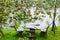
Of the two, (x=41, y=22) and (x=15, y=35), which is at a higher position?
(x=41, y=22)

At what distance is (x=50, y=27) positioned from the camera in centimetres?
276

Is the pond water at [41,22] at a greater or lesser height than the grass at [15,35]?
greater

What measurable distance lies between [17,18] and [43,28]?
37 cm

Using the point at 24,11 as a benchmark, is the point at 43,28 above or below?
below

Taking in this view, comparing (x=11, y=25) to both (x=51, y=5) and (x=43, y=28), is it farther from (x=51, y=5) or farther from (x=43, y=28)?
(x=51, y=5)

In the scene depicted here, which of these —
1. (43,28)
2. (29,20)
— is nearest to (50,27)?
(43,28)

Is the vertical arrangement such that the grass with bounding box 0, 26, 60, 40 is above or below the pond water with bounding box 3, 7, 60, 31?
below

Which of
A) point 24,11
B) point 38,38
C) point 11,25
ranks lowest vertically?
point 38,38

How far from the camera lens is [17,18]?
2.75 meters

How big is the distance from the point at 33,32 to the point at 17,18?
28cm

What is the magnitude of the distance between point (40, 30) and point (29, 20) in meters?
Answer: 0.20

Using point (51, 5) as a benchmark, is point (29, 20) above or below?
below

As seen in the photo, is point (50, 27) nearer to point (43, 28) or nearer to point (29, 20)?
point (43, 28)

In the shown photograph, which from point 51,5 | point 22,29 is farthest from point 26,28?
point 51,5
